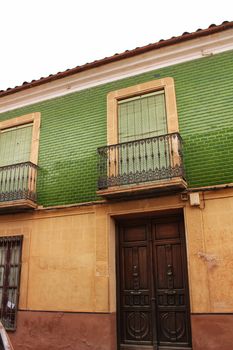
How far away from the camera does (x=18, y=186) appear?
27.4 feet

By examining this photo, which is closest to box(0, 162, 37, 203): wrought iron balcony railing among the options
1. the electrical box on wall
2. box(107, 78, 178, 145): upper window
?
box(107, 78, 178, 145): upper window

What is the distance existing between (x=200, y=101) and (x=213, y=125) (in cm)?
66

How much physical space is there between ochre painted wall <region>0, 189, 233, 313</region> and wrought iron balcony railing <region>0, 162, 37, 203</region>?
507mm

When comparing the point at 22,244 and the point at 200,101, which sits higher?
the point at 200,101

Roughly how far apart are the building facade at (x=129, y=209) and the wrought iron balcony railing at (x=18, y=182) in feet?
0.10

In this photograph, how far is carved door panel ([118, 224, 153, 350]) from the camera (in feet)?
22.6

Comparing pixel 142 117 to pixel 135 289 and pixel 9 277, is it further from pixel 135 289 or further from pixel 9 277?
pixel 9 277

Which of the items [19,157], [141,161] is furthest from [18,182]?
[141,161]

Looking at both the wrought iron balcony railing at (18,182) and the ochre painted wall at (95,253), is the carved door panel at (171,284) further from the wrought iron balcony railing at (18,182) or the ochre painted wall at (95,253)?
the wrought iron balcony railing at (18,182)

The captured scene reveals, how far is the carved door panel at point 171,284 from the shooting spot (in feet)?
21.7

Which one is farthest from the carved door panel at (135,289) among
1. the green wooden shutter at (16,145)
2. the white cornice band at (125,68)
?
the white cornice band at (125,68)

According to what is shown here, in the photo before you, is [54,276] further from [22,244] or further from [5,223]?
[5,223]

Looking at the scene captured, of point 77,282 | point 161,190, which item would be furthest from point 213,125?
point 77,282

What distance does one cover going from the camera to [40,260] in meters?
7.81
